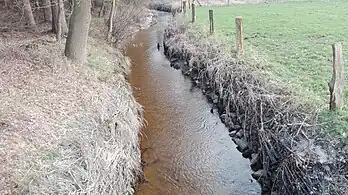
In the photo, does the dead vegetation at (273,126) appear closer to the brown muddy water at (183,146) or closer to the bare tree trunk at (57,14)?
the brown muddy water at (183,146)

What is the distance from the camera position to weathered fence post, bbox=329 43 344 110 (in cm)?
788

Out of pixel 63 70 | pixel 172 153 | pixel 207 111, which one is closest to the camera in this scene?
pixel 172 153

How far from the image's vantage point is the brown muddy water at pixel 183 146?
8.80 metres

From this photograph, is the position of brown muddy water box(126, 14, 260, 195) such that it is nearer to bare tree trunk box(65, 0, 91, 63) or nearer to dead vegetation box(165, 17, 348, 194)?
dead vegetation box(165, 17, 348, 194)

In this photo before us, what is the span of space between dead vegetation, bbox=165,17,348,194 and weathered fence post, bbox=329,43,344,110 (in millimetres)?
512

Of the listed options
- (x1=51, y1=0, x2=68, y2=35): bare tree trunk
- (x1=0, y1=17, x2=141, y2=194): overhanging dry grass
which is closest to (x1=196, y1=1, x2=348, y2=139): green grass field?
(x1=0, y1=17, x2=141, y2=194): overhanging dry grass

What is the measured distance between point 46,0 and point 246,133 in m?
10.1

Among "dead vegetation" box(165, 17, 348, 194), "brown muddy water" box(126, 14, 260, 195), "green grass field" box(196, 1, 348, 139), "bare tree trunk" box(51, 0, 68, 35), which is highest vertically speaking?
"bare tree trunk" box(51, 0, 68, 35)

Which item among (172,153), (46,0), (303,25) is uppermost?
(46,0)

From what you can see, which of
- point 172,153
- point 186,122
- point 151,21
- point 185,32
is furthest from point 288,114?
point 151,21

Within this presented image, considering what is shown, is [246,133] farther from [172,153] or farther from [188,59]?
[188,59]

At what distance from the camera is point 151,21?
89.9ft

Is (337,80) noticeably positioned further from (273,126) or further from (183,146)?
(183,146)

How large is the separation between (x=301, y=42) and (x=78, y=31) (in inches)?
321
